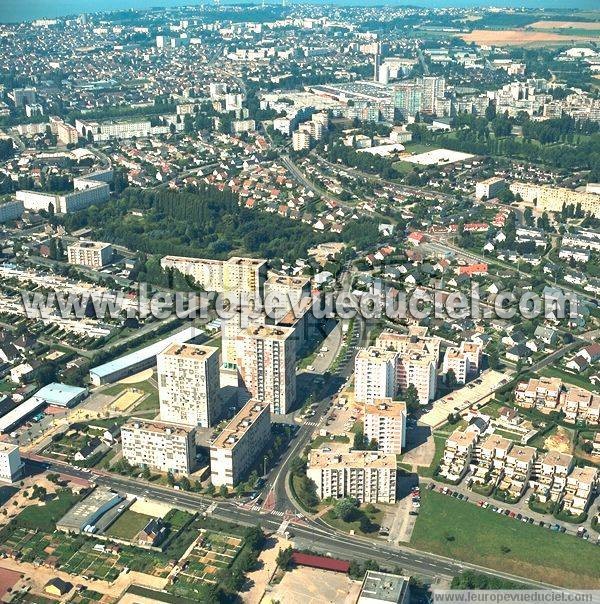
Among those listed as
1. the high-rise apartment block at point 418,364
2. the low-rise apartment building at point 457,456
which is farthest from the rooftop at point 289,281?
the low-rise apartment building at point 457,456

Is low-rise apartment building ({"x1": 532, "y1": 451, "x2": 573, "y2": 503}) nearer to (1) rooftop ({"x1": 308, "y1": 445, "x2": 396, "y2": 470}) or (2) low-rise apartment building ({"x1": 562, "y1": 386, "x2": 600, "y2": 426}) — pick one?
(2) low-rise apartment building ({"x1": 562, "y1": 386, "x2": 600, "y2": 426})

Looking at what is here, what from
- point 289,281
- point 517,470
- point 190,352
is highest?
point 190,352

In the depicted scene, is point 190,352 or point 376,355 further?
point 376,355

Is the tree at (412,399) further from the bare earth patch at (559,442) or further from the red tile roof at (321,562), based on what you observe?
the red tile roof at (321,562)

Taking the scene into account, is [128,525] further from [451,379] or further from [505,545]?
[451,379]

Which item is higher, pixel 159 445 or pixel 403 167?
pixel 159 445

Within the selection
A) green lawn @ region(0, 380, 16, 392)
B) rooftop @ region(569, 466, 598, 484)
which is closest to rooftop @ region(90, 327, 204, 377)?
green lawn @ region(0, 380, 16, 392)

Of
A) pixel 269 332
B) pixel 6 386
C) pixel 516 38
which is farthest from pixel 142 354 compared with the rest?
pixel 516 38

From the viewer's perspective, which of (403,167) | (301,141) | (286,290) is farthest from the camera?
(301,141)
